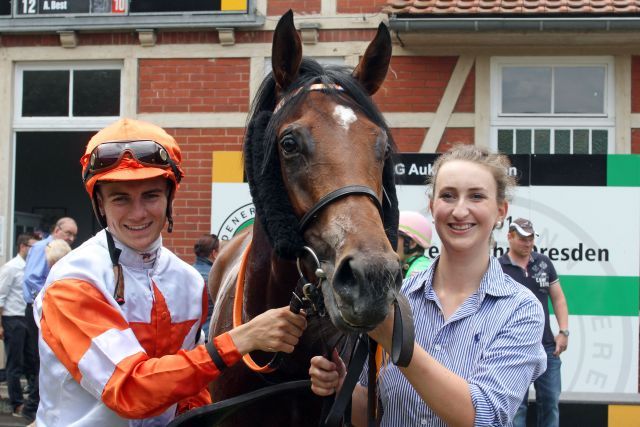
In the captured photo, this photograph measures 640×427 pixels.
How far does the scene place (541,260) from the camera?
23.3ft

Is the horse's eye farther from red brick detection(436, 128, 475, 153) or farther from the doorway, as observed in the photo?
the doorway

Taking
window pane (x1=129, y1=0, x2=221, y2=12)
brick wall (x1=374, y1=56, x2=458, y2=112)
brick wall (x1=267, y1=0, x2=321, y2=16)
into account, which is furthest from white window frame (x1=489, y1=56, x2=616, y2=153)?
window pane (x1=129, y1=0, x2=221, y2=12)

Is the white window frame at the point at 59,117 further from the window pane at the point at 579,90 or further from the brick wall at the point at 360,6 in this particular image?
the window pane at the point at 579,90

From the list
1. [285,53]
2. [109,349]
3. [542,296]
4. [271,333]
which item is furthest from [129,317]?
[542,296]

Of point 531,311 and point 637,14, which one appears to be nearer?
point 531,311

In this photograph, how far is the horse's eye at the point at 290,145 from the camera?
2295 mm

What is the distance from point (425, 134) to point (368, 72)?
21.8 feet

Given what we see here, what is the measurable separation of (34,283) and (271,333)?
6.06 meters

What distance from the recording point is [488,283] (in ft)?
7.77

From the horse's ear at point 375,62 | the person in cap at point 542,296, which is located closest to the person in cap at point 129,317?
the horse's ear at point 375,62

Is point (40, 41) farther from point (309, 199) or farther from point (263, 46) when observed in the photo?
point (309, 199)

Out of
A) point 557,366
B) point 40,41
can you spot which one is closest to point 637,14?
point 557,366

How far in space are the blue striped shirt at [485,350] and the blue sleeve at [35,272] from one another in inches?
235

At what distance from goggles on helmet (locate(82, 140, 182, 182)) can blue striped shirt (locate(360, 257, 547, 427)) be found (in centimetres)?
90
